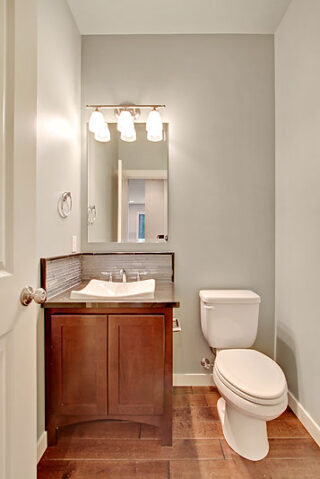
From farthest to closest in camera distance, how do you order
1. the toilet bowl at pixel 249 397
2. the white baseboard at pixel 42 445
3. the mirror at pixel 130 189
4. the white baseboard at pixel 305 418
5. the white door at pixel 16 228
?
the mirror at pixel 130 189
the white baseboard at pixel 305 418
the white baseboard at pixel 42 445
the toilet bowl at pixel 249 397
the white door at pixel 16 228

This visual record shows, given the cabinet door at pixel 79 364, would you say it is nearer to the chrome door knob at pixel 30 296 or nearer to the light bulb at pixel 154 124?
the chrome door knob at pixel 30 296

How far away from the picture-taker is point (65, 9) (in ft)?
5.97

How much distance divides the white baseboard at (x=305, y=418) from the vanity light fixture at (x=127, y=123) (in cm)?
202

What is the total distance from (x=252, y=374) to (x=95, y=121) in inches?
75.7

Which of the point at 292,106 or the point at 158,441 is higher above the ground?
the point at 292,106

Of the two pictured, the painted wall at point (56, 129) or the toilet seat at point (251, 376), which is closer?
the toilet seat at point (251, 376)

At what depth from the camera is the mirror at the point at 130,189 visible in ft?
6.99

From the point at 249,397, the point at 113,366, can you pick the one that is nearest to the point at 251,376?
the point at 249,397

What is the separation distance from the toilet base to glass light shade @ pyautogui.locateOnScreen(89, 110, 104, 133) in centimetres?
200

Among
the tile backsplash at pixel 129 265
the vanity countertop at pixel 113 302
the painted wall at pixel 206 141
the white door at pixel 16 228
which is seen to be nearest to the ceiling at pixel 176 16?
the painted wall at pixel 206 141

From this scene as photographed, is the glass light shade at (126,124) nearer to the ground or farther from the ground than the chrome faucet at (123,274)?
farther from the ground

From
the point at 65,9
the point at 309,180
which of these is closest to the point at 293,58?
the point at 309,180

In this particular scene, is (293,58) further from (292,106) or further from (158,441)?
(158,441)

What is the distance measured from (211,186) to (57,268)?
1238 mm
